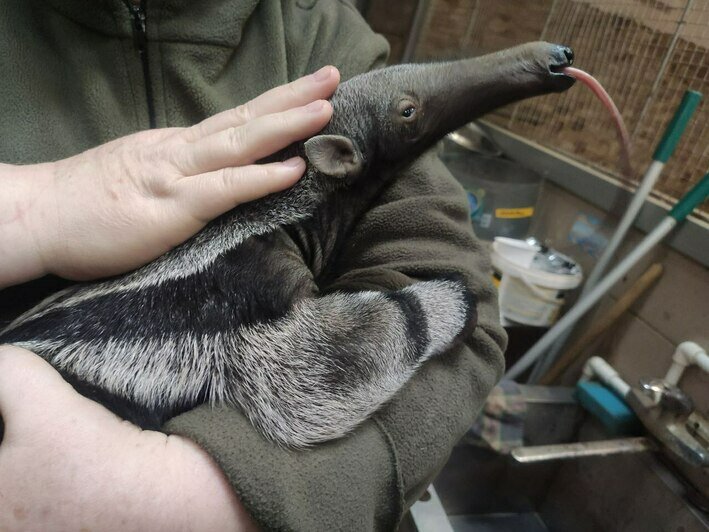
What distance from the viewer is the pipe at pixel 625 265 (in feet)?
4.83

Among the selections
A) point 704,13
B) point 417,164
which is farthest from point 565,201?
point 417,164

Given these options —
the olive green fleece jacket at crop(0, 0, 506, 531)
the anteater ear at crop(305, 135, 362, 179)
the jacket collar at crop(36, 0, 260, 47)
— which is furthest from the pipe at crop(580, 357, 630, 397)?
the jacket collar at crop(36, 0, 260, 47)

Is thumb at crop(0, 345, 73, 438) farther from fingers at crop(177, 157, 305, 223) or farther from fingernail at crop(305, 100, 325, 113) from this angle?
fingernail at crop(305, 100, 325, 113)

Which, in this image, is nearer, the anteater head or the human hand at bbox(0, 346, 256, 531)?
the human hand at bbox(0, 346, 256, 531)

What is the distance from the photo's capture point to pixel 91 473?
0.60m

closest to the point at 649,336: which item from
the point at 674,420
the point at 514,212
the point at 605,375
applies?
the point at 605,375

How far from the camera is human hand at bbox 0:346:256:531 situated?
1.93 ft

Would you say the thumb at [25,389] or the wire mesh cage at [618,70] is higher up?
the wire mesh cage at [618,70]

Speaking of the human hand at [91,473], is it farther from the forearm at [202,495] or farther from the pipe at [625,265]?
the pipe at [625,265]

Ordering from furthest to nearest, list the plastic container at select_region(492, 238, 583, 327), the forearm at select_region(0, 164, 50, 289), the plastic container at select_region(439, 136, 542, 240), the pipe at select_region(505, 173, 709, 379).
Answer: the plastic container at select_region(439, 136, 542, 240) < the plastic container at select_region(492, 238, 583, 327) < the pipe at select_region(505, 173, 709, 379) < the forearm at select_region(0, 164, 50, 289)

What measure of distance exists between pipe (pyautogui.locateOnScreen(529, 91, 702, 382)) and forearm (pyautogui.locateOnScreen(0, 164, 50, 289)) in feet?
5.51

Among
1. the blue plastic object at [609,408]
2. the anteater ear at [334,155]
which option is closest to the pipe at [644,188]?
the blue plastic object at [609,408]

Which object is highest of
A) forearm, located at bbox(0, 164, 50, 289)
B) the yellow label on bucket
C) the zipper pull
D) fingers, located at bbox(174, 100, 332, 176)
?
the zipper pull

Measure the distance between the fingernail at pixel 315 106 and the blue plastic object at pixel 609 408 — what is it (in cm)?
139
